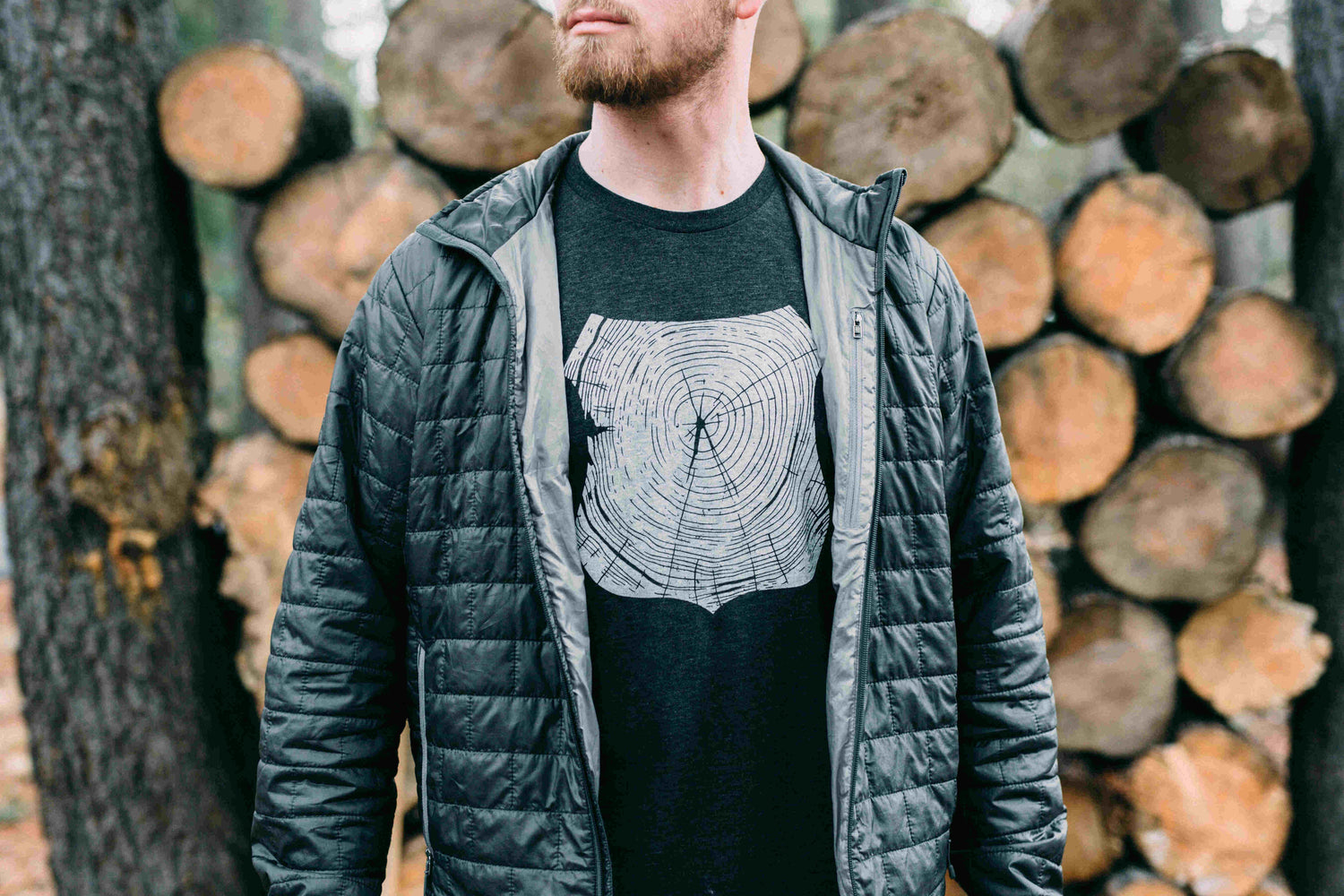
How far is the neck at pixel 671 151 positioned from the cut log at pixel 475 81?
920 millimetres

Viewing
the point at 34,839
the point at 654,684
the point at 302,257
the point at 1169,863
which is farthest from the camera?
the point at 34,839

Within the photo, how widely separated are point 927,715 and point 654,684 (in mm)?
384

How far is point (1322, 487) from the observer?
236 centimetres

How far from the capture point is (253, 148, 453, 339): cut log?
7.07ft

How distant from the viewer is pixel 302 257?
219 centimetres

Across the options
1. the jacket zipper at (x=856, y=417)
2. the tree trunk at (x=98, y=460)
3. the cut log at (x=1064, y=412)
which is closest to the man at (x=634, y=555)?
the jacket zipper at (x=856, y=417)

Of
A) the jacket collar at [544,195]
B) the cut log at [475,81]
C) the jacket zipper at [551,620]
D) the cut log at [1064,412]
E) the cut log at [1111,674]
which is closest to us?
the jacket zipper at [551,620]

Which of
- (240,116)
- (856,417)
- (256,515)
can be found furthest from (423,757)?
(240,116)

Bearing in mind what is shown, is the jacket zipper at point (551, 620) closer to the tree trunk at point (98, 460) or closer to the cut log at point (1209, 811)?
the tree trunk at point (98, 460)

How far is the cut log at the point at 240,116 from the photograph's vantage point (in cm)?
215

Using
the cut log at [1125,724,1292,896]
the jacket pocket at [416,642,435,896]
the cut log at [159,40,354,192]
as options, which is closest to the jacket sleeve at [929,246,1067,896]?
the jacket pocket at [416,642,435,896]

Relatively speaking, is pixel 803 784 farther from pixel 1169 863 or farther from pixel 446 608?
pixel 1169 863

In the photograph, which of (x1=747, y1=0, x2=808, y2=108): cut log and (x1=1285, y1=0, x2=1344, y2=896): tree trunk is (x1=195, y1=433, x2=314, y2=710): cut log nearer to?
(x1=747, y1=0, x2=808, y2=108): cut log

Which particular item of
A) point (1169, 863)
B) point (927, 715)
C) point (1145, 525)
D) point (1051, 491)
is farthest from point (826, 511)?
point (1169, 863)
